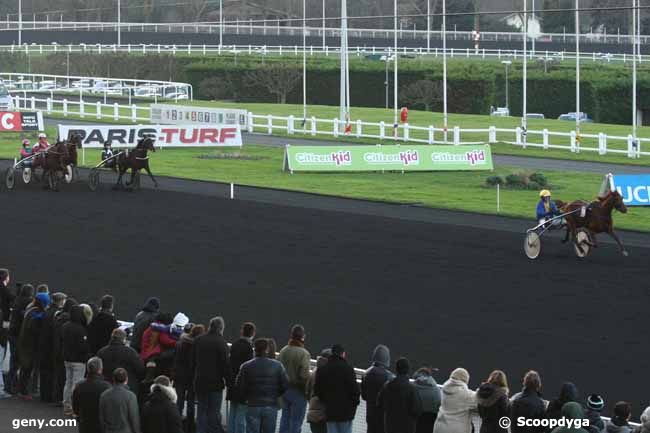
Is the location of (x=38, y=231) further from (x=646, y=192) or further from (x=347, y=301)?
(x=646, y=192)

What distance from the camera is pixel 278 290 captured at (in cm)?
2120

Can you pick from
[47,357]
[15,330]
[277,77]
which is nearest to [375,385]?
[47,357]

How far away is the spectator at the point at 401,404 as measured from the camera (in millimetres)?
11398

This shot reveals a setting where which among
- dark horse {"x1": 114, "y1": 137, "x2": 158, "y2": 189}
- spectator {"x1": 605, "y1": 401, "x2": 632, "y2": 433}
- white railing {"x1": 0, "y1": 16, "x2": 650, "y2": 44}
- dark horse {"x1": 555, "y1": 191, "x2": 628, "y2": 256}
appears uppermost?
white railing {"x1": 0, "y1": 16, "x2": 650, "y2": 44}

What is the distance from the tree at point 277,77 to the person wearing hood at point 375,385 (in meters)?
72.8

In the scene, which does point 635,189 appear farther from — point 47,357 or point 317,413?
point 317,413

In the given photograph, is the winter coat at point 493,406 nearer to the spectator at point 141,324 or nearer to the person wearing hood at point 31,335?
the spectator at point 141,324

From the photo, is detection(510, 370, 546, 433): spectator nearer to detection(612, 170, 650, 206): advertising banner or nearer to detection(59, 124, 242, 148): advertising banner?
detection(612, 170, 650, 206): advertising banner

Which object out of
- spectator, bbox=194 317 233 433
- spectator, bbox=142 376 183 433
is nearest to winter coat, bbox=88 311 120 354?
spectator, bbox=194 317 233 433

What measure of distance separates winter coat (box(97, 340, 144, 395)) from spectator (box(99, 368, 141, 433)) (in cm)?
126

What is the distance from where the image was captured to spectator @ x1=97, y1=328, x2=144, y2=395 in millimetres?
12625

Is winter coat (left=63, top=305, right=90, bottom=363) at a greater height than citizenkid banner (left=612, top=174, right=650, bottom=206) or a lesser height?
lesser

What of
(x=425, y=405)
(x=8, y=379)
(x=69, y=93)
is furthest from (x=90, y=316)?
(x=69, y=93)

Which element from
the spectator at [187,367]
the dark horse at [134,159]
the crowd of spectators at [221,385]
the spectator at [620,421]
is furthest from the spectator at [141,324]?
the dark horse at [134,159]
